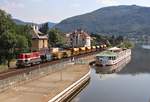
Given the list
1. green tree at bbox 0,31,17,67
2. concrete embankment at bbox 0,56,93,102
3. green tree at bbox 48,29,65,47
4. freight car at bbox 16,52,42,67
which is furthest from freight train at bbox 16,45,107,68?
green tree at bbox 48,29,65,47

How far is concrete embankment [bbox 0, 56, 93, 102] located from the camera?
41.5 metres

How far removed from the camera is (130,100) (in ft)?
175

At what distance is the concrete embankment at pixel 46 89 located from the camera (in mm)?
41472

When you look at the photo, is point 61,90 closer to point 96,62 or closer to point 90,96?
point 90,96

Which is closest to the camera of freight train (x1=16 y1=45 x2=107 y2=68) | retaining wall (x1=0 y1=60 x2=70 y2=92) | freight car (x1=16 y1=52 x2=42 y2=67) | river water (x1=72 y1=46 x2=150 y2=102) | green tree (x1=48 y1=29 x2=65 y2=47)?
retaining wall (x1=0 y1=60 x2=70 y2=92)

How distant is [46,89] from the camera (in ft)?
157

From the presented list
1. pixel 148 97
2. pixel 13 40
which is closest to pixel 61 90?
pixel 148 97

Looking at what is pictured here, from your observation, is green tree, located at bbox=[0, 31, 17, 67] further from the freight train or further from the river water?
Result: the river water

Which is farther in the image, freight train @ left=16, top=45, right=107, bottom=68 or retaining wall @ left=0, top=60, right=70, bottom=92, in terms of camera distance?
freight train @ left=16, top=45, right=107, bottom=68

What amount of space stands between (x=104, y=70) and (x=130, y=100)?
40799 mm

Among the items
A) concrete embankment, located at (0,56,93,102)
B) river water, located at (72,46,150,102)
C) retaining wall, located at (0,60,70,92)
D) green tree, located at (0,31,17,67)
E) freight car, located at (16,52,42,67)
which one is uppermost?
green tree, located at (0,31,17,67)

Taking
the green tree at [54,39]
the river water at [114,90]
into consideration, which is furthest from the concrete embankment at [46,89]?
the green tree at [54,39]

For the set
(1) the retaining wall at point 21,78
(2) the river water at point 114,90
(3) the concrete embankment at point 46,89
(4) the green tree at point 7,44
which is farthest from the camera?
(4) the green tree at point 7,44

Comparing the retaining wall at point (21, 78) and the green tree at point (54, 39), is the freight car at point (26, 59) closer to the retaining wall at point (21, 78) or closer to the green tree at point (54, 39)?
the retaining wall at point (21, 78)
